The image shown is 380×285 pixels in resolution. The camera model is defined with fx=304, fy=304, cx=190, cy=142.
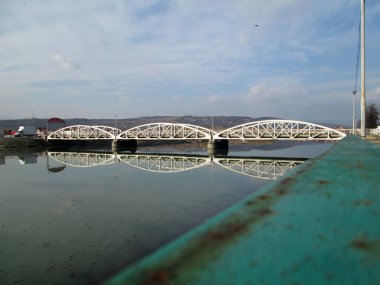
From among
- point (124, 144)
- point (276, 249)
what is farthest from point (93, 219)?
point (124, 144)

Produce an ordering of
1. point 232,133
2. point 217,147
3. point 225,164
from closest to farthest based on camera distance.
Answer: point 225,164
point 217,147
point 232,133

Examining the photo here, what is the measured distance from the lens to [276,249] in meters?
1.12

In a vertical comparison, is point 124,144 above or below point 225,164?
above

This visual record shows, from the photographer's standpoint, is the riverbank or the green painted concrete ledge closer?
the green painted concrete ledge

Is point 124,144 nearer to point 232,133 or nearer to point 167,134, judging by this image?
point 167,134

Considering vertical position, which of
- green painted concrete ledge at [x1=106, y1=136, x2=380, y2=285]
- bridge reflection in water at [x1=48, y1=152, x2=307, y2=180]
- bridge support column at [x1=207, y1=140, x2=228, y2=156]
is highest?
green painted concrete ledge at [x1=106, y1=136, x2=380, y2=285]

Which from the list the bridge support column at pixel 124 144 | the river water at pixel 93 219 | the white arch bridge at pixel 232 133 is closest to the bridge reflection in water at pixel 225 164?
the river water at pixel 93 219

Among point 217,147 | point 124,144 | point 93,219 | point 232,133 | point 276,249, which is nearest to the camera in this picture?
point 276,249

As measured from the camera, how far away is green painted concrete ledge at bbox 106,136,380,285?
3.11 feet

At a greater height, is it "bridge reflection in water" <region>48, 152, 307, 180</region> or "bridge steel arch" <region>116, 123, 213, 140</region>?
"bridge steel arch" <region>116, 123, 213, 140</region>

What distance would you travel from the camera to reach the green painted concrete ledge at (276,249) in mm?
948

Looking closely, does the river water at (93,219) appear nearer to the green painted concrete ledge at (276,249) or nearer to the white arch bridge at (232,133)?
the green painted concrete ledge at (276,249)

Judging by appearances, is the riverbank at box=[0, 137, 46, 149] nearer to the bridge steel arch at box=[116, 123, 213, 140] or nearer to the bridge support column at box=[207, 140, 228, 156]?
the bridge steel arch at box=[116, 123, 213, 140]

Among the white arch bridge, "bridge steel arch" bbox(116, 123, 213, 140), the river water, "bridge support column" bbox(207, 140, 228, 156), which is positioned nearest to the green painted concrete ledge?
the river water
